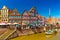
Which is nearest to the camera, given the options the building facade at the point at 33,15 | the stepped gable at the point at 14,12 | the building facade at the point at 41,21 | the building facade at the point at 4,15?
the building facade at the point at 4,15

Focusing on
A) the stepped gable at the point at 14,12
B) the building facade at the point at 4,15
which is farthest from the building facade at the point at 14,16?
the building facade at the point at 4,15

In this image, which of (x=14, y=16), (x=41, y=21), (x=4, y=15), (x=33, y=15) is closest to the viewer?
(x=4, y=15)

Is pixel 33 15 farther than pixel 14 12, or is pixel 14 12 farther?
pixel 33 15

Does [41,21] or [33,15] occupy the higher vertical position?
[33,15]

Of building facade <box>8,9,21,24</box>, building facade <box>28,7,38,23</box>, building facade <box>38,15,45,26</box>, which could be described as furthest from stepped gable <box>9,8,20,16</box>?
building facade <box>38,15,45,26</box>

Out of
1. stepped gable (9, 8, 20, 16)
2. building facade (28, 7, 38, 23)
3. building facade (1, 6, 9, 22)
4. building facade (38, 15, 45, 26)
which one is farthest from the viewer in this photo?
building facade (38, 15, 45, 26)

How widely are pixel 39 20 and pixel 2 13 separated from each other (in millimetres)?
3583

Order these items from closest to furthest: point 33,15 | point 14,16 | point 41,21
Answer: point 14,16 < point 33,15 < point 41,21

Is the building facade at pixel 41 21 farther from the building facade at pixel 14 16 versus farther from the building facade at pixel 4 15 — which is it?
the building facade at pixel 4 15

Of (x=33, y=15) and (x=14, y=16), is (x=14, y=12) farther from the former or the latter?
(x=33, y=15)

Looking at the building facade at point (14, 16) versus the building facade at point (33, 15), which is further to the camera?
the building facade at point (33, 15)

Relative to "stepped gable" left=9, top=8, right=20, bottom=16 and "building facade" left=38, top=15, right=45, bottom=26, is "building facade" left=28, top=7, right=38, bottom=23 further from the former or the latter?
"stepped gable" left=9, top=8, right=20, bottom=16

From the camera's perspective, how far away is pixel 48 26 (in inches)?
654

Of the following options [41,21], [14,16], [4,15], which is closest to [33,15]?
[41,21]
